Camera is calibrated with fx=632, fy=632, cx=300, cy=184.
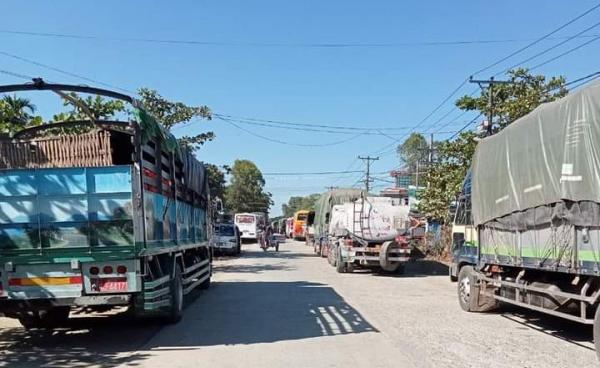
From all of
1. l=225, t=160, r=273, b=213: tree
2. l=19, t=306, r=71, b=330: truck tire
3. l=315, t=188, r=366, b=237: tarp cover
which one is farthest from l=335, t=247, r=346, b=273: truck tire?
l=225, t=160, r=273, b=213: tree

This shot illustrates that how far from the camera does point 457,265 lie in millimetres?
14773

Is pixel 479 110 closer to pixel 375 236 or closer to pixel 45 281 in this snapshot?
pixel 375 236

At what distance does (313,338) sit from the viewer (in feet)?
32.1

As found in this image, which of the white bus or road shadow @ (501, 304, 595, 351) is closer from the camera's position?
road shadow @ (501, 304, 595, 351)

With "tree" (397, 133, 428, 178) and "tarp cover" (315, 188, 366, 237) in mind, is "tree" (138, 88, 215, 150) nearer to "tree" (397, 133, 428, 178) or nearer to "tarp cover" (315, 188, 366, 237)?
"tarp cover" (315, 188, 366, 237)

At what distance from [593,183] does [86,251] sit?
6823 millimetres

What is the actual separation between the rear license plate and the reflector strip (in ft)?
0.94

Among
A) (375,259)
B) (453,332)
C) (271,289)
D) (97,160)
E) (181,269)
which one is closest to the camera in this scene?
(97,160)

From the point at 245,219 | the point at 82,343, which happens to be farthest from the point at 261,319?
the point at 245,219

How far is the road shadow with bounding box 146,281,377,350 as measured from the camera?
9797mm

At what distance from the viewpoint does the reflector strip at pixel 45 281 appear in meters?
8.73

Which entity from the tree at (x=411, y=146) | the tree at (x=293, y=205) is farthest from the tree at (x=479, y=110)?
the tree at (x=293, y=205)

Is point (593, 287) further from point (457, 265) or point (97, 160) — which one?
point (97, 160)

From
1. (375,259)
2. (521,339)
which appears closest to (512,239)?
(521,339)
